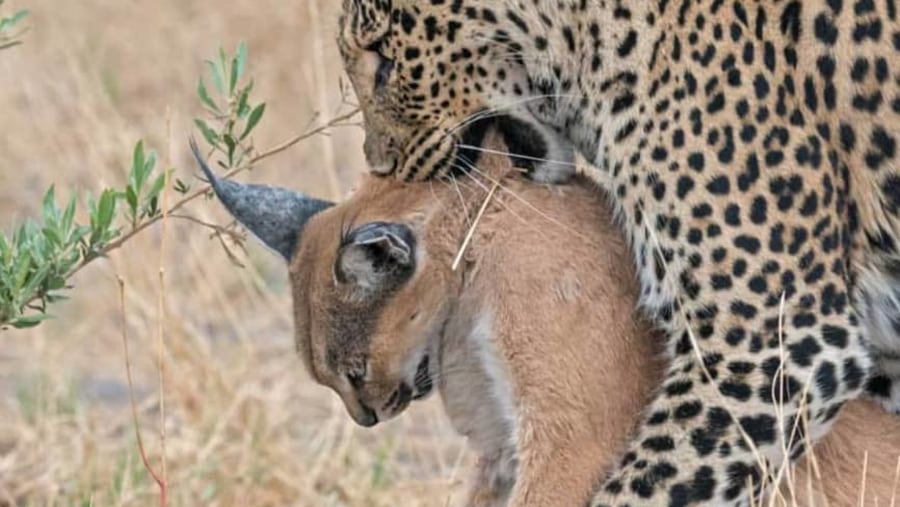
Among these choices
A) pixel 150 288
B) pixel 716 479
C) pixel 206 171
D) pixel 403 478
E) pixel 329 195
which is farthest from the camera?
pixel 329 195

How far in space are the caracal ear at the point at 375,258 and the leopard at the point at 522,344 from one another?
37mm

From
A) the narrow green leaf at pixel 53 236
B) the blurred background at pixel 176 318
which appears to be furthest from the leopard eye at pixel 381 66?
the narrow green leaf at pixel 53 236

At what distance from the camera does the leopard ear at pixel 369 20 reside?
5352 millimetres

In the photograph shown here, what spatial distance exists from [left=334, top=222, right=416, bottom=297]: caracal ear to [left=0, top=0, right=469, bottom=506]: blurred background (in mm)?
557

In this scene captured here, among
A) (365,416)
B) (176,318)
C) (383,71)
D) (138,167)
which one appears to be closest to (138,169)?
(138,167)

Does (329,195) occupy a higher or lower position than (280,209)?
lower

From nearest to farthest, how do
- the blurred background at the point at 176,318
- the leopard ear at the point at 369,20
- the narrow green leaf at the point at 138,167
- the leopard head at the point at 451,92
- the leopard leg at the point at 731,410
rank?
the leopard leg at the point at 731,410
the narrow green leaf at the point at 138,167
the leopard head at the point at 451,92
the leopard ear at the point at 369,20
the blurred background at the point at 176,318

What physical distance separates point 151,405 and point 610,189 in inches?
110

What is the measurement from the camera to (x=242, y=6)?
11.1 metres

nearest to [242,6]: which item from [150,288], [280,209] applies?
[150,288]

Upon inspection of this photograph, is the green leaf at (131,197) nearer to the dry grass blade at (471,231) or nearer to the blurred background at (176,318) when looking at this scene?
the blurred background at (176,318)

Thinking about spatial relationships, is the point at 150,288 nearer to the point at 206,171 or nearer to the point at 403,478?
the point at 403,478

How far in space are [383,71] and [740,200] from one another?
963 millimetres

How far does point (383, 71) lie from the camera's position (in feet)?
17.7
